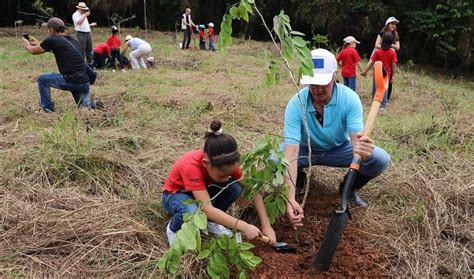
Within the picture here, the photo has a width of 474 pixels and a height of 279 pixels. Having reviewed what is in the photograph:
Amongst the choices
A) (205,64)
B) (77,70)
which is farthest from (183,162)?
(205,64)

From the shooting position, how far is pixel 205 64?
9195mm

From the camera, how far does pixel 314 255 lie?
7.64 feet

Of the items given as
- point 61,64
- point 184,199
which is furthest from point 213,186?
point 61,64

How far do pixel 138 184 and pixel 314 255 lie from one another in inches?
53.0

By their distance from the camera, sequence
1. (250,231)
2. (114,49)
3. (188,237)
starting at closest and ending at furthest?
(188,237) → (250,231) → (114,49)

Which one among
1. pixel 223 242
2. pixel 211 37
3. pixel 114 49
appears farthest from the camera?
pixel 211 37

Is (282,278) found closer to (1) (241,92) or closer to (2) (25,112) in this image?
(2) (25,112)

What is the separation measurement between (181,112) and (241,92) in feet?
5.57

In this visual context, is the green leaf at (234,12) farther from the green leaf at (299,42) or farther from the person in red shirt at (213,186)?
the person in red shirt at (213,186)

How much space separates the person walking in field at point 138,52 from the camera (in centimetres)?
834

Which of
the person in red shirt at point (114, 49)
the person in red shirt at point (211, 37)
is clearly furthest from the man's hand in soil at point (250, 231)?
the person in red shirt at point (211, 37)

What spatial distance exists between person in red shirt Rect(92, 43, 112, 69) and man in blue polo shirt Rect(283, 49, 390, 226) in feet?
21.9

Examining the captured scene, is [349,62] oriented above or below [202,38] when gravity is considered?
above

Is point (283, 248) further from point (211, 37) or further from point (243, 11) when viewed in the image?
point (211, 37)
